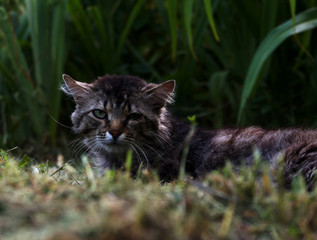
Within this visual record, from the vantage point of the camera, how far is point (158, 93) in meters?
3.12

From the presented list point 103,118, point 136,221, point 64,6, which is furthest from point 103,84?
point 136,221

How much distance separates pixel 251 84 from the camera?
3.35 metres

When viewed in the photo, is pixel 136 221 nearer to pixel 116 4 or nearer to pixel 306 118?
pixel 306 118

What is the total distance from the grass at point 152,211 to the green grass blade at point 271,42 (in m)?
1.64

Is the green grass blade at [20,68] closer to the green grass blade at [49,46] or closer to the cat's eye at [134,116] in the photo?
the green grass blade at [49,46]

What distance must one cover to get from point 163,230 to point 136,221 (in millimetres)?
78

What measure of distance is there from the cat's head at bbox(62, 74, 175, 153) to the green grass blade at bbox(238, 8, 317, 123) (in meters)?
0.64

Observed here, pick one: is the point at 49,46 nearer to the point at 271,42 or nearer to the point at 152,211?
the point at 271,42

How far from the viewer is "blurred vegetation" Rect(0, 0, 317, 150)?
12.8ft

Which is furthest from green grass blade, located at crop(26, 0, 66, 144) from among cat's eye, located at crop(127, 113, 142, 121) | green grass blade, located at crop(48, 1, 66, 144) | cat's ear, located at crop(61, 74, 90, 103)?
cat's eye, located at crop(127, 113, 142, 121)

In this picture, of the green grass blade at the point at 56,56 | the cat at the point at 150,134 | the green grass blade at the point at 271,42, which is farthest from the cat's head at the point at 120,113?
the green grass blade at the point at 56,56

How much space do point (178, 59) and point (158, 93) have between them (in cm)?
143

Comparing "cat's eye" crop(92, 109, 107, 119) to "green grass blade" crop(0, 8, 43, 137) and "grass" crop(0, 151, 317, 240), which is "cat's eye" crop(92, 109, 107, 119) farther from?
"grass" crop(0, 151, 317, 240)

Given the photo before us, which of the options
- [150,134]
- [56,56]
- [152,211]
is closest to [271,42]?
[150,134]
